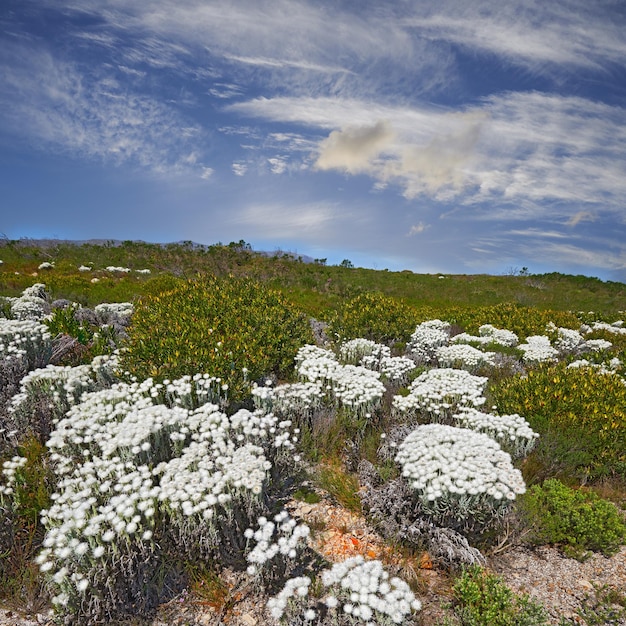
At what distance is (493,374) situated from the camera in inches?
387

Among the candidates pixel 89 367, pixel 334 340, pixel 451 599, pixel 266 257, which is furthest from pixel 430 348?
pixel 266 257

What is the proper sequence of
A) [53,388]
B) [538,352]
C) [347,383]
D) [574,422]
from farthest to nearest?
[538,352], [347,383], [53,388], [574,422]

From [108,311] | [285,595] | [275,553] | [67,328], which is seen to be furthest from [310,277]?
[285,595]

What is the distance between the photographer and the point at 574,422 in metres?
6.21

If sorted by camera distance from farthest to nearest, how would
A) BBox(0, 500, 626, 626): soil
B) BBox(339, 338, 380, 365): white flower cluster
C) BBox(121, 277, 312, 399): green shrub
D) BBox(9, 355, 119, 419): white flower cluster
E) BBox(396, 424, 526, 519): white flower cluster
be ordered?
BBox(339, 338, 380, 365): white flower cluster
BBox(121, 277, 312, 399): green shrub
BBox(9, 355, 119, 419): white flower cluster
BBox(396, 424, 526, 519): white flower cluster
BBox(0, 500, 626, 626): soil

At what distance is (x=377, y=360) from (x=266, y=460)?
164 inches

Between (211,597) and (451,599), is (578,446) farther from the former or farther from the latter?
(211,597)

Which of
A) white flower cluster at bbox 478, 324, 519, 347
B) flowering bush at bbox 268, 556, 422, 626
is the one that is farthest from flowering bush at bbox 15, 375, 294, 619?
white flower cluster at bbox 478, 324, 519, 347

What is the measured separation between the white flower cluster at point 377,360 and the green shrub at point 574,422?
183 cm

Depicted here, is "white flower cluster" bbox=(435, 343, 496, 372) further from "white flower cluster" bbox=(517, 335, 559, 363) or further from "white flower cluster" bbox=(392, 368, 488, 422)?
"white flower cluster" bbox=(392, 368, 488, 422)

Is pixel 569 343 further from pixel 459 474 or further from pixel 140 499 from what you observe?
pixel 140 499

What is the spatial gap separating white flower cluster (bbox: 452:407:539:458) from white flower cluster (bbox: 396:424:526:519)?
2.76 ft

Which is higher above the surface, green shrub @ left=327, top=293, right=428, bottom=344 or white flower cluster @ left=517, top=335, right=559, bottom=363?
green shrub @ left=327, top=293, right=428, bottom=344

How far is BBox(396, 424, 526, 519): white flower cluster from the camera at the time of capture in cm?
416
